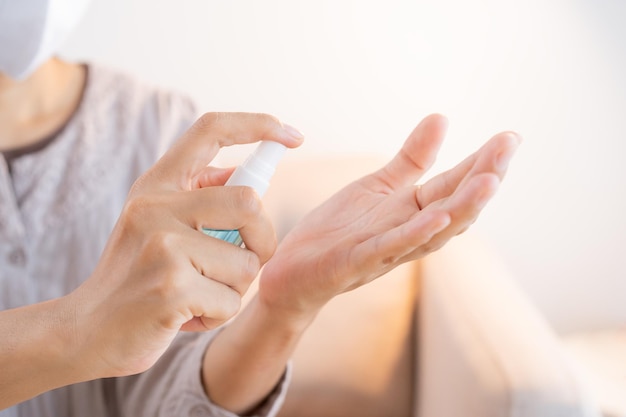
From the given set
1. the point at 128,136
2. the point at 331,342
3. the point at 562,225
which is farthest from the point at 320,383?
the point at 562,225

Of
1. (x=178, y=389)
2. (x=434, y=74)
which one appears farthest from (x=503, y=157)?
(x=434, y=74)

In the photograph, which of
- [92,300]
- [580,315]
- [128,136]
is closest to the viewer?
[92,300]

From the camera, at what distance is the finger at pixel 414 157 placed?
0.59 m

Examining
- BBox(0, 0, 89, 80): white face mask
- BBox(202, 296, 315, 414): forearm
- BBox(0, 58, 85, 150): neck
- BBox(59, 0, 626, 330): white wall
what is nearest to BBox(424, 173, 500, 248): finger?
BBox(202, 296, 315, 414): forearm

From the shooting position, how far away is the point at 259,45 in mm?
1247

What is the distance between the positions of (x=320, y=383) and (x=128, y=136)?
0.45 metres

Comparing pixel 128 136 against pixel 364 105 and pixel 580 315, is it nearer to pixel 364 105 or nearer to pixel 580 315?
pixel 364 105

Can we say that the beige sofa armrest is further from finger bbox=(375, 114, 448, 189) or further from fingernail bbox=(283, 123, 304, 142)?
fingernail bbox=(283, 123, 304, 142)

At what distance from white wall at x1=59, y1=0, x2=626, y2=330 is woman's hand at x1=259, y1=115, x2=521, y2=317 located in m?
0.66

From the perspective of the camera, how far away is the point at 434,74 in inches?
48.6

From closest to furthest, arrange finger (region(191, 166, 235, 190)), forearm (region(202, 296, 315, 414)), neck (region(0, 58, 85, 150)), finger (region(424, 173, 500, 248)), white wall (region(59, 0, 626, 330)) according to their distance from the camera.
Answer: finger (region(424, 173, 500, 248))
finger (region(191, 166, 235, 190))
forearm (region(202, 296, 315, 414))
neck (region(0, 58, 85, 150))
white wall (region(59, 0, 626, 330))

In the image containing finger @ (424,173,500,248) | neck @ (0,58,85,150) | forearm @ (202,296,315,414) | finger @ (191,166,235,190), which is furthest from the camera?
neck @ (0,58,85,150)

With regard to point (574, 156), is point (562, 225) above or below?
below

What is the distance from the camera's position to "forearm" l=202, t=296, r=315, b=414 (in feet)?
2.14
